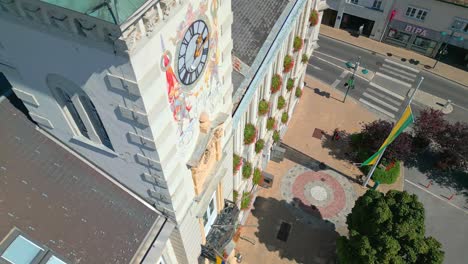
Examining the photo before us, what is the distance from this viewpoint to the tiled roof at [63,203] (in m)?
16.7

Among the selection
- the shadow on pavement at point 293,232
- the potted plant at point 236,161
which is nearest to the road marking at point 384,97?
the shadow on pavement at point 293,232

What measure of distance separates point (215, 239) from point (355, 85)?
Answer: 3827 cm

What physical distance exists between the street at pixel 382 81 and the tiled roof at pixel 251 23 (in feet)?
88.9

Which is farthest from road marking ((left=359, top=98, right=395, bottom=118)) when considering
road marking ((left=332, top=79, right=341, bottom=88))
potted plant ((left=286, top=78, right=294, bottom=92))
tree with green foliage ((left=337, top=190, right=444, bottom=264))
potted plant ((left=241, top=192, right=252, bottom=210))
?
potted plant ((left=241, top=192, right=252, bottom=210))

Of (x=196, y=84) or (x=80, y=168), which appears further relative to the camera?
(x=80, y=168)

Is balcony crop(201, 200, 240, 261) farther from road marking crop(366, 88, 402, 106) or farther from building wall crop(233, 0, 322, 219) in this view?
road marking crop(366, 88, 402, 106)

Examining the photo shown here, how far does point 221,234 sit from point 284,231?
1500cm

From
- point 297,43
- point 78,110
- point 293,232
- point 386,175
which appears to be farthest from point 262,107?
point 386,175

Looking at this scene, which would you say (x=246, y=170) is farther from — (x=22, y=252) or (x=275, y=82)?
(x=22, y=252)

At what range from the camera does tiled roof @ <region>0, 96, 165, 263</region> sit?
16703 mm

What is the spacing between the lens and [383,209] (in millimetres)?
28953

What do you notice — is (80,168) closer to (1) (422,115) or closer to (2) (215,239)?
(2) (215,239)

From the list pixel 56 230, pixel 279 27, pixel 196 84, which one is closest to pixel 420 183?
pixel 279 27

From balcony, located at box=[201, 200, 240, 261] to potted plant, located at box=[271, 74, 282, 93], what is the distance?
11.5 meters
